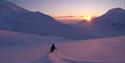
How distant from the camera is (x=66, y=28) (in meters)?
44.3

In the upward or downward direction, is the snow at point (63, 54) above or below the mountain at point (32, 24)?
below

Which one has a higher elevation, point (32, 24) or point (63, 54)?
point (32, 24)

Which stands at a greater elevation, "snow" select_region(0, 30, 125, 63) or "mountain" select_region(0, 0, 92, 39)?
"mountain" select_region(0, 0, 92, 39)

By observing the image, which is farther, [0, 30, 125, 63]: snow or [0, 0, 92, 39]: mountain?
[0, 0, 92, 39]: mountain

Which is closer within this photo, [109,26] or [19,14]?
[19,14]

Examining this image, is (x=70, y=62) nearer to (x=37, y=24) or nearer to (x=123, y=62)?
(x=123, y=62)

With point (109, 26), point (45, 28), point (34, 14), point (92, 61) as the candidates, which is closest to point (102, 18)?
point (109, 26)

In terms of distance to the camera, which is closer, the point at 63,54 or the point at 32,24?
the point at 63,54

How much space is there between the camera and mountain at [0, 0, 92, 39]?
39.8 m

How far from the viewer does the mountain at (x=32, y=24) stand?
131ft

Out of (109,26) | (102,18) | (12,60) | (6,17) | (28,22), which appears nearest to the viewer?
(12,60)

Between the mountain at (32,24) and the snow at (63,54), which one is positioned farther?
the mountain at (32,24)

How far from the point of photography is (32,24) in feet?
142

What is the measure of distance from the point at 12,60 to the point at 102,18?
58.1 meters
